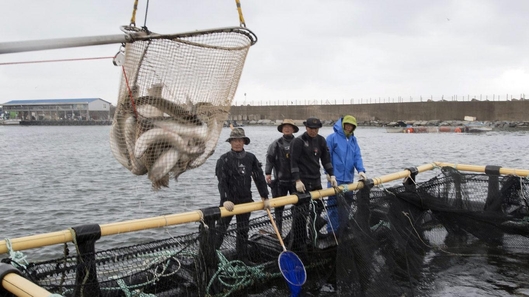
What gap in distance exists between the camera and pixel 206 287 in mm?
4875

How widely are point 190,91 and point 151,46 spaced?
58 cm

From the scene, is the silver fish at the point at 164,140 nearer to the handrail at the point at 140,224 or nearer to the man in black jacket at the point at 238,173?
the handrail at the point at 140,224

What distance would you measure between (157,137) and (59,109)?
13166 centimetres

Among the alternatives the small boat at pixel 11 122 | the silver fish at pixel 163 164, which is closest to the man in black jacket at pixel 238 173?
the silver fish at pixel 163 164

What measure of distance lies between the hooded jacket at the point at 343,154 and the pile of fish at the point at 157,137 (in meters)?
3.47

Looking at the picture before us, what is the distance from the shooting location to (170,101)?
14.0 ft

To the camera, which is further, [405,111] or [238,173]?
[405,111]

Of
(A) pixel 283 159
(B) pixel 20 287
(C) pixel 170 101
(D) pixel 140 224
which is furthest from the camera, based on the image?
(A) pixel 283 159

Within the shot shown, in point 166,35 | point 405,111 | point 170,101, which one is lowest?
point 405,111

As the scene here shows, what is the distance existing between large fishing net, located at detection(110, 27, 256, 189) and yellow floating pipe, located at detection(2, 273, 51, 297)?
4.68ft

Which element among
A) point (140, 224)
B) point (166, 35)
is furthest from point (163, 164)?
point (166, 35)

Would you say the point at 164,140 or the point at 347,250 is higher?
the point at 164,140

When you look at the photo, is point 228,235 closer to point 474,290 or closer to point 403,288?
point 403,288

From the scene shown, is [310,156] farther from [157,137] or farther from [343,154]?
[157,137]
